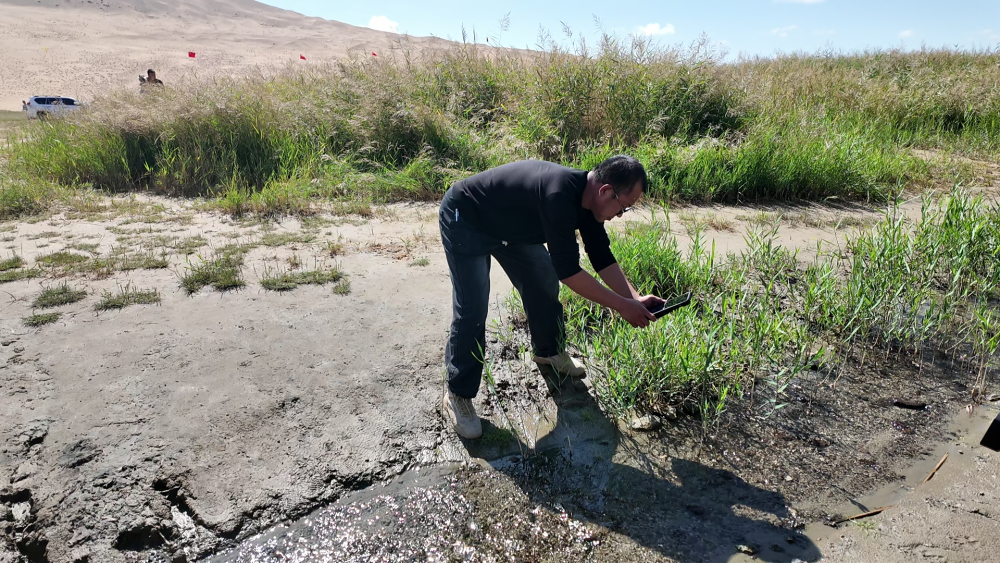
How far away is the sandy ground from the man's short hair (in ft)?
4.26

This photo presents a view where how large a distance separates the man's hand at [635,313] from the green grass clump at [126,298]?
3248 mm

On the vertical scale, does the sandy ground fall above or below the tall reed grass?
below

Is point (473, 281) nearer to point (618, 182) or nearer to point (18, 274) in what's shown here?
point (618, 182)

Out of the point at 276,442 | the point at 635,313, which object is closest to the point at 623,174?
the point at 635,313

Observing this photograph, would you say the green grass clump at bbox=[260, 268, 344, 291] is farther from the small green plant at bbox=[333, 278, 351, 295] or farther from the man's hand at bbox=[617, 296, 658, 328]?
the man's hand at bbox=[617, 296, 658, 328]

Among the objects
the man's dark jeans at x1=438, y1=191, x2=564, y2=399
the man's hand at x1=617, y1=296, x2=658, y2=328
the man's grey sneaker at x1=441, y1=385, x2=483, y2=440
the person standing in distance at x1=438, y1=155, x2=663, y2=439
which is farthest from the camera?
the man's grey sneaker at x1=441, y1=385, x2=483, y2=440

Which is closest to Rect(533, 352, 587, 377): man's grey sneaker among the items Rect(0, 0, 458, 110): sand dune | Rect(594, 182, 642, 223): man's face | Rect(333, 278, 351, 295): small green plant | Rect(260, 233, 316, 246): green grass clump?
Rect(594, 182, 642, 223): man's face

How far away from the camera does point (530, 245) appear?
2.99 metres

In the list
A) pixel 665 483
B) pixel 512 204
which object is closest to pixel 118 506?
pixel 512 204

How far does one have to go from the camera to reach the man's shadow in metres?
2.36

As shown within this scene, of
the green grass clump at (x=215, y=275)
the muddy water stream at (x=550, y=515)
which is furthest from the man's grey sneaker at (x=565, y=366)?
the green grass clump at (x=215, y=275)

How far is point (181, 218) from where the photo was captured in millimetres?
5969

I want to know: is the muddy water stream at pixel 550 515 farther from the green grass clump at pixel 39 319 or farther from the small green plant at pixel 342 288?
the green grass clump at pixel 39 319

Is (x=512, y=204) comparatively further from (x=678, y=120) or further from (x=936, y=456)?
(x=678, y=120)
